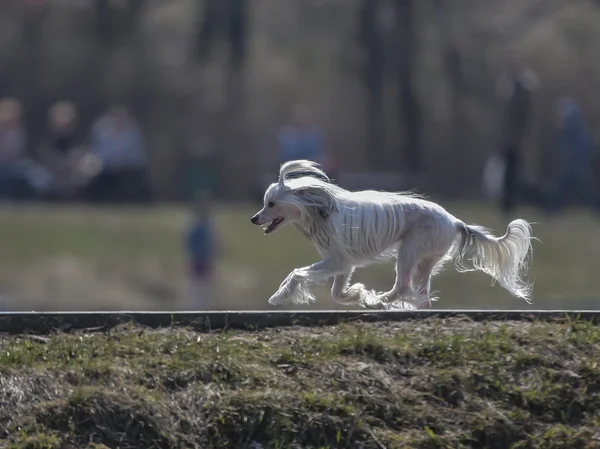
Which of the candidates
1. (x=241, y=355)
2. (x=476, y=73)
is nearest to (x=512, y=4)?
(x=476, y=73)

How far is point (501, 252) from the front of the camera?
31.1 ft

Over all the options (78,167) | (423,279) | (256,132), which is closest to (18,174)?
(78,167)

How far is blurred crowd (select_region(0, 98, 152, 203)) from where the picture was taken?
69.3 ft

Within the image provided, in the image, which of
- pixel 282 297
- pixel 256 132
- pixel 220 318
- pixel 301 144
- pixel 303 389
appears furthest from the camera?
pixel 256 132

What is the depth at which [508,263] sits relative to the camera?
9492mm

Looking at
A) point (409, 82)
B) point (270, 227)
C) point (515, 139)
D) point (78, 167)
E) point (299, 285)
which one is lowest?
point (299, 285)

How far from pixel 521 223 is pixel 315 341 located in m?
2.16

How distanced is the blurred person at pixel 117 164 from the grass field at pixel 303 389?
42.4 feet

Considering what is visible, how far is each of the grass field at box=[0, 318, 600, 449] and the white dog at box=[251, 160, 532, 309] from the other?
33.3 inches

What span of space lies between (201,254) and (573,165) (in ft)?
21.8

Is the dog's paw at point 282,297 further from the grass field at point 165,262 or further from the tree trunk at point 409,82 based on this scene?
the tree trunk at point 409,82

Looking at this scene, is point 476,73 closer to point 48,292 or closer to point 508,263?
point 48,292

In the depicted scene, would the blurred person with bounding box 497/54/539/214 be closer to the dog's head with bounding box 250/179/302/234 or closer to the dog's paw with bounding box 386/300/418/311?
the dog's paw with bounding box 386/300/418/311

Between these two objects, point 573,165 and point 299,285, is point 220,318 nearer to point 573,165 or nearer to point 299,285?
point 299,285
